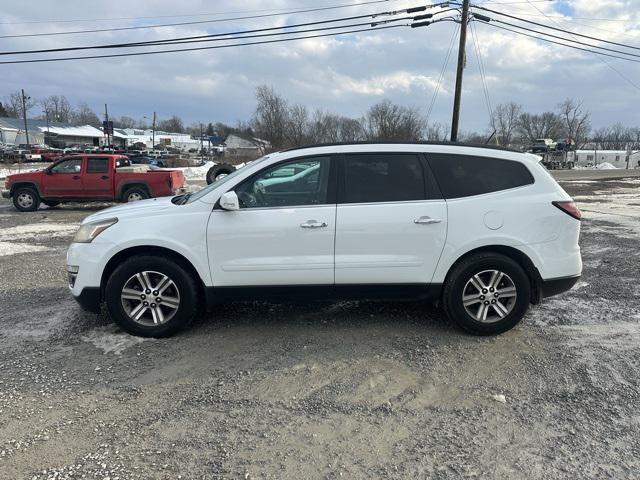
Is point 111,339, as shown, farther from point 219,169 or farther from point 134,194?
point 134,194

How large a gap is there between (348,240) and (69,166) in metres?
12.8

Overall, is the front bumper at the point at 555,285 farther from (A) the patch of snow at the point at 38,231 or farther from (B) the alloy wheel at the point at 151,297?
(A) the patch of snow at the point at 38,231

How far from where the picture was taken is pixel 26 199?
14242 millimetres

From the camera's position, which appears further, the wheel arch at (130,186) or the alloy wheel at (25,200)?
the alloy wheel at (25,200)

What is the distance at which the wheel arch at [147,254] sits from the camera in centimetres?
429

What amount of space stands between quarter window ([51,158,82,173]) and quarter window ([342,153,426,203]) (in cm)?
1238

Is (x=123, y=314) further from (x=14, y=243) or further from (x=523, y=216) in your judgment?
(x=14, y=243)

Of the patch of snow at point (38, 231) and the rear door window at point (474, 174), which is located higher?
the rear door window at point (474, 174)

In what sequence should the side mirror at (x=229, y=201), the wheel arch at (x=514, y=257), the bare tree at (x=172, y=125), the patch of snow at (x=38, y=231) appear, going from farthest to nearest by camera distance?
the bare tree at (x=172, y=125), the patch of snow at (x=38, y=231), the wheel arch at (x=514, y=257), the side mirror at (x=229, y=201)

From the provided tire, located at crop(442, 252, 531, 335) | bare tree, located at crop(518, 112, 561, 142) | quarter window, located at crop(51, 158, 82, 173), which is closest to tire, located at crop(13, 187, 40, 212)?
quarter window, located at crop(51, 158, 82, 173)

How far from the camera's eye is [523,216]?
14.1 ft

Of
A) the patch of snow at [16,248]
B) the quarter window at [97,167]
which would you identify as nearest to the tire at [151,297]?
the patch of snow at [16,248]

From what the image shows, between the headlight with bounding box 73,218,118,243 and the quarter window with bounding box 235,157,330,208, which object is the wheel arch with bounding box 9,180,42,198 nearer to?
the headlight with bounding box 73,218,118,243

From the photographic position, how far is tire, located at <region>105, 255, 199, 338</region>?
13.9 feet
